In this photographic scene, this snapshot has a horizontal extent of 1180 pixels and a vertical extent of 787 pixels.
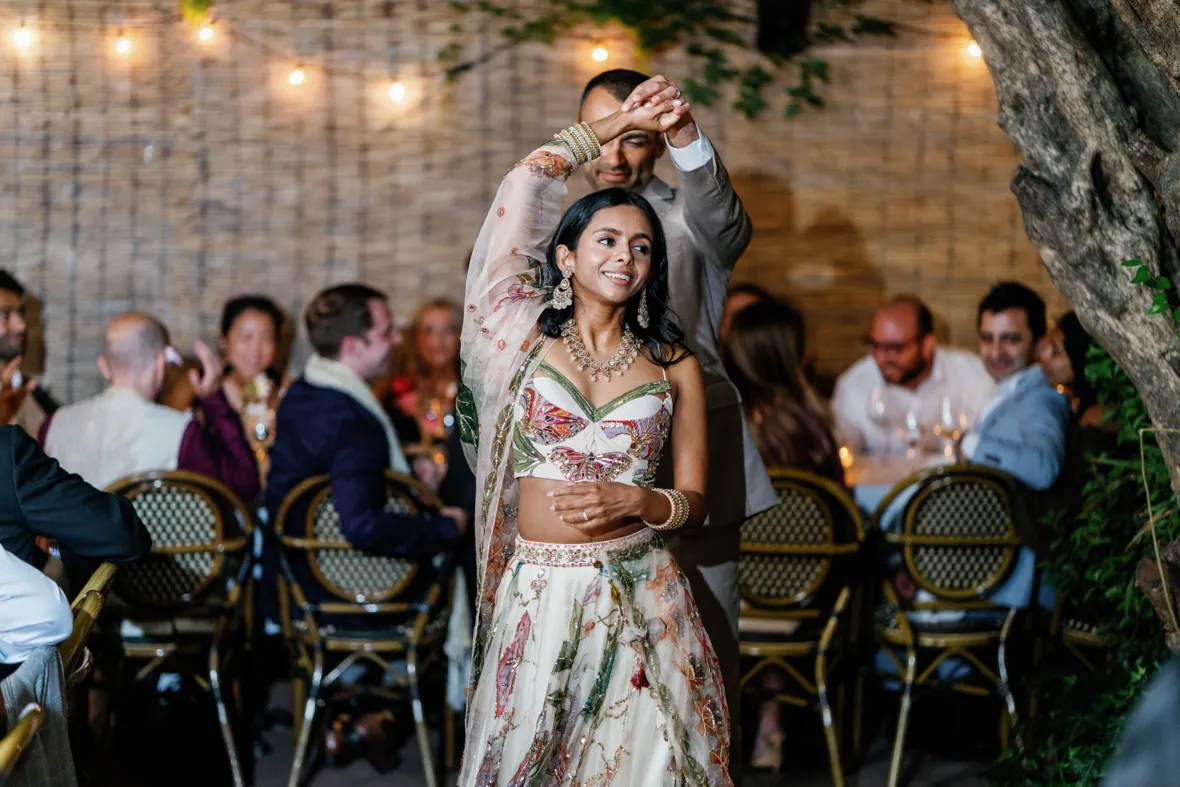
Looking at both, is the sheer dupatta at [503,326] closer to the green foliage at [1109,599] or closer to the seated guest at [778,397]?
the green foliage at [1109,599]

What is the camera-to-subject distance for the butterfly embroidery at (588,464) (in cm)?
261

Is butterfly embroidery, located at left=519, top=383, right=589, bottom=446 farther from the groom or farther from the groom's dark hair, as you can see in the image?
the groom's dark hair

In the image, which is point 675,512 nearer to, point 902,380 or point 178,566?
point 178,566

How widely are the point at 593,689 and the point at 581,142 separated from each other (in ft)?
3.53

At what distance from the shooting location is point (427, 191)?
A: 19.9 feet

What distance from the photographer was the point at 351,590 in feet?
13.5

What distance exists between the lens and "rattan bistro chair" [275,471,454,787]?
4.09 meters

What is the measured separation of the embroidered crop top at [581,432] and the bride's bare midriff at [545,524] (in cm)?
2

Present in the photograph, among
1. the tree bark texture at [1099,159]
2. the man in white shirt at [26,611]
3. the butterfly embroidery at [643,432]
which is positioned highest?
the tree bark texture at [1099,159]

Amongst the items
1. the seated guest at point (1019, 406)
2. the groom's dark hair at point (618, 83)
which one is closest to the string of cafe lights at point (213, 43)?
the seated guest at point (1019, 406)

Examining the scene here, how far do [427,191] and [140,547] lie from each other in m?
3.58

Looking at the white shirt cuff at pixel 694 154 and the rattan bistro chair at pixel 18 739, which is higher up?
the white shirt cuff at pixel 694 154

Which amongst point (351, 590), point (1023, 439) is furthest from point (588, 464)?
point (1023, 439)

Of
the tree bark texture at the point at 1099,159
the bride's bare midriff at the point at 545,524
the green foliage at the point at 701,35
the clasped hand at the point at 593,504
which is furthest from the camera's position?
the green foliage at the point at 701,35
